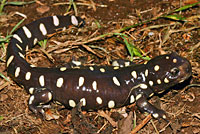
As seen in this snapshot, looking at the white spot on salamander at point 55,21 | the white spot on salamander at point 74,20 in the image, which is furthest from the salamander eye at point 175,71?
the white spot on salamander at point 55,21

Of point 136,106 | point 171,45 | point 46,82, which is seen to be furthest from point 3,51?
point 171,45

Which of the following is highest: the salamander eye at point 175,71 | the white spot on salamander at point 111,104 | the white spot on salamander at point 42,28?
the white spot on salamander at point 42,28

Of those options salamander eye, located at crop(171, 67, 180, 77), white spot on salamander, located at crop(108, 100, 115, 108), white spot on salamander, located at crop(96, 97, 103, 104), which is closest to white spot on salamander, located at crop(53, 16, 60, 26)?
white spot on salamander, located at crop(96, 97, 103, 104)

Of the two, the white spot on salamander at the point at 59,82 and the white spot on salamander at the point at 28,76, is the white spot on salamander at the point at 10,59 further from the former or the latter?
the white spot on salamander at the point at 59,82

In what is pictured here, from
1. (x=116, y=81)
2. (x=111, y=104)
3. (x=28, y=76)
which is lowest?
(x=111, y=104)

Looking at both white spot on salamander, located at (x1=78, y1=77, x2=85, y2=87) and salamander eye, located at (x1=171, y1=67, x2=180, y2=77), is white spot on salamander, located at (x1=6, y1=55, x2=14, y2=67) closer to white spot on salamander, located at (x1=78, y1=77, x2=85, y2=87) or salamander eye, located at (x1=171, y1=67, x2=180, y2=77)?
white spot on salamander, located at (x1=78, y1=77, x2=85, y2=87)

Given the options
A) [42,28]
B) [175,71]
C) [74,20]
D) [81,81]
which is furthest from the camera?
[74,20]

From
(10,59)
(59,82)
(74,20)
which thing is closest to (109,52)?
(74,20)

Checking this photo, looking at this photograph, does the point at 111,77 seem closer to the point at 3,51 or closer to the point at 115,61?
the point at 115,61

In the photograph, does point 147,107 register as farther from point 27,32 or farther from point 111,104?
point 27,32
